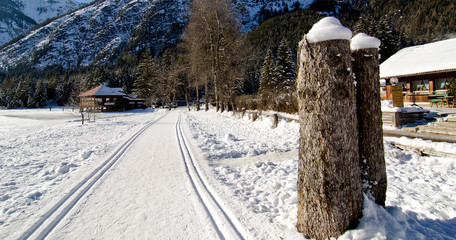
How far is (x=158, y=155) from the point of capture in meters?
6.90

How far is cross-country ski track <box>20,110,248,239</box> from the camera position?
9.32 ft

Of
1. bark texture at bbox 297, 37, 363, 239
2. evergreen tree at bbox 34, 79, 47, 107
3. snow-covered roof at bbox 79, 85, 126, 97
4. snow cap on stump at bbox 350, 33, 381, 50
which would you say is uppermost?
evergreen tree at bbox 34, 79, 47, 107

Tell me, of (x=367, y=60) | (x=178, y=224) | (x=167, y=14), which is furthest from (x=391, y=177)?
(x=167, y=14)

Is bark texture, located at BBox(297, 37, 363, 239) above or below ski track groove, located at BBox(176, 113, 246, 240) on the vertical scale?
above

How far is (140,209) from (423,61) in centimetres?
2119

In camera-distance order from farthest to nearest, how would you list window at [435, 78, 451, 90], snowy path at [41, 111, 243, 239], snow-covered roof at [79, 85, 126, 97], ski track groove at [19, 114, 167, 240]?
Result: snow-covered roof at [79, 85, 126, 97] → window at [435, 78, 451, 90] → ski track groove at [19, 114, 167, 240] → snowy path at [41, 111, 243, 239]

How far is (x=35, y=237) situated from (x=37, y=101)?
83.3 m

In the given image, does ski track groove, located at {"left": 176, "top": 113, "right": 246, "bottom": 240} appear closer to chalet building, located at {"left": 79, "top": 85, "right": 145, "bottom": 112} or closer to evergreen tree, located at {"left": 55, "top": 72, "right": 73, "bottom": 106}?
chalet building, located at {"left": 79, "top": 85, "right": 145, "bottom": 112}

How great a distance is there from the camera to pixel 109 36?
177500 mm

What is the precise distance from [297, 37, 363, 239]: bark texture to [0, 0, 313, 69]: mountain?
13533 cm

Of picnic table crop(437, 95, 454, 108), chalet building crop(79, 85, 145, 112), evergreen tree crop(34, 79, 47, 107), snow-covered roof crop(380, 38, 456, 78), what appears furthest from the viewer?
evergreen tree crop(34, 79, 47, 107)

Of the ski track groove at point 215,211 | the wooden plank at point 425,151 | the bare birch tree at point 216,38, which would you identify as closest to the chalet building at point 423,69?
the wooden plank at point 425,151

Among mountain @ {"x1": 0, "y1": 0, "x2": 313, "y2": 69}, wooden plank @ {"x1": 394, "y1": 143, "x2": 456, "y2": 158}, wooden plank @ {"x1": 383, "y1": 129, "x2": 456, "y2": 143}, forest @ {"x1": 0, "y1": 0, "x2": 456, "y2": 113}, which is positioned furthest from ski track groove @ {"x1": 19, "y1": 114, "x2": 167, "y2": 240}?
mountain @ {"x1": 0, "y1": 0, "x2": 313, "y2": 69}

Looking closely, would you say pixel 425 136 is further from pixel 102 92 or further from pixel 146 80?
pixel 146 80
